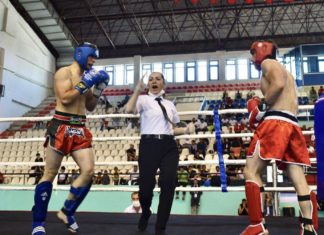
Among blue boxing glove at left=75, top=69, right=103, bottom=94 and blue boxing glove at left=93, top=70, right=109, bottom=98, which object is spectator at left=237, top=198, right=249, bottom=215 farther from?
blue boxing glove at left=75, top=69, right=103, bottom=94

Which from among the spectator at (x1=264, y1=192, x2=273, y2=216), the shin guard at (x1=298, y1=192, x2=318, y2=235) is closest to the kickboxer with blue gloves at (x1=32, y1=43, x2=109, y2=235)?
the shin guard at (x1=298, y1=192, x2=318, y2=235)

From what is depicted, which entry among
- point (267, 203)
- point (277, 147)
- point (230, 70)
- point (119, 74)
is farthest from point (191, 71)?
point (277, 147)

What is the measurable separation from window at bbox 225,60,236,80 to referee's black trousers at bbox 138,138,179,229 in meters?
15.1

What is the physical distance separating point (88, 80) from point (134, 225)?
125 cm

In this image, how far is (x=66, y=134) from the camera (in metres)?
2.66

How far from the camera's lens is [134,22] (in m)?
16.7

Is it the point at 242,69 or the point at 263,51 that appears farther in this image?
the point at 242,69

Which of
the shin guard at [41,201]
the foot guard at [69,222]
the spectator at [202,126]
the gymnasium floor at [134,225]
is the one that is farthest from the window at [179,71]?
the shin guard at [41,201]

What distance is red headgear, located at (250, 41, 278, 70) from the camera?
7.94 ft

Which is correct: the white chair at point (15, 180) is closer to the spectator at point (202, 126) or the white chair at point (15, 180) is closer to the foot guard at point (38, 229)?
the spectator at point (202, 126)

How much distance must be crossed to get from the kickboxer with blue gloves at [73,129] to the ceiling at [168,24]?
43.2ft

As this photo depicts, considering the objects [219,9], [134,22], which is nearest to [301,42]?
[219,9]

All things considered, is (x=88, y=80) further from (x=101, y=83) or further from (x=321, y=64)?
(x=321, y=64)

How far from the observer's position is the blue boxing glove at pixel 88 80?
2.53 meters
